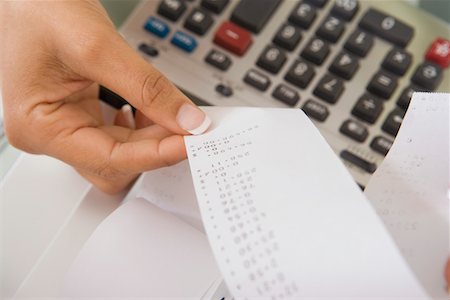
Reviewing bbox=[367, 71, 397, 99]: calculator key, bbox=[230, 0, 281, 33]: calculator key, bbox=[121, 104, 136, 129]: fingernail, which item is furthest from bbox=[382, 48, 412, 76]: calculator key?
bbox=[121, 104, 136, 129]: fingernail

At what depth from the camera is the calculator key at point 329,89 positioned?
0.51 m

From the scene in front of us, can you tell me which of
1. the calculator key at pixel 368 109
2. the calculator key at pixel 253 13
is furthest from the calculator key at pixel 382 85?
the calculator key at pixel 253 13

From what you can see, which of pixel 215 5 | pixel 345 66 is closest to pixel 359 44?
pixel 345 66

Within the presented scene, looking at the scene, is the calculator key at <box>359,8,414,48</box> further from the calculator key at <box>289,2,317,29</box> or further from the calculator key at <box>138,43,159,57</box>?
the calculator key at <box>138,43,159,57</box>

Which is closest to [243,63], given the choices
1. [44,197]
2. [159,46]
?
[159,46]

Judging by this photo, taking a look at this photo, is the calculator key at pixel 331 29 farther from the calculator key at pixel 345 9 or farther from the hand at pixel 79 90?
the hand at pixel 79 90

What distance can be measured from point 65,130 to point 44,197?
61 mm

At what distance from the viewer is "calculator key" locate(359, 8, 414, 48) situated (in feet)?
1.77

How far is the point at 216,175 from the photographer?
0.36 meters

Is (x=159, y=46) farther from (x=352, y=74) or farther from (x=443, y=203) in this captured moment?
(x=443, y=203)

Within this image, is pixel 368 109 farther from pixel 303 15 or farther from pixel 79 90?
pixel 79 90

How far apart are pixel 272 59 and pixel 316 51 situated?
0.12 feet

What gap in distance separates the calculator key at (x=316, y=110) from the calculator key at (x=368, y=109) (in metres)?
0.02

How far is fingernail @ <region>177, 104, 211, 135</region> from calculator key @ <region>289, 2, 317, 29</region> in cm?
18
